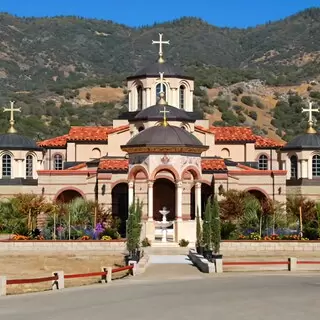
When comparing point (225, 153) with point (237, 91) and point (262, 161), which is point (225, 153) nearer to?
Answer: point (262, 161)

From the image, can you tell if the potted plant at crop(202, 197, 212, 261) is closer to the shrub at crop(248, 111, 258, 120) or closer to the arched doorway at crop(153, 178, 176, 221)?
the arched doorway at crop(153, 178, 176, 221)

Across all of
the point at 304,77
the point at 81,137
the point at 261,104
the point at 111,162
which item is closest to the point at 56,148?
the point at 81,137

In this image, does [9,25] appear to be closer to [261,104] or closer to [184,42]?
[184,42]

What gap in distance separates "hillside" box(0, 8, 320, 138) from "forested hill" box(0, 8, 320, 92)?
155 mm

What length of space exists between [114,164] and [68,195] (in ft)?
13.1

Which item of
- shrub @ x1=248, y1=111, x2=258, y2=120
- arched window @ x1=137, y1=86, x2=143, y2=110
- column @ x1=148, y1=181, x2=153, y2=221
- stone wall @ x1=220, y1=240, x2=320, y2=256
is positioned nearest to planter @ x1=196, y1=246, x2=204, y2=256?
stone wall @ x1=220, y1=240, x2=320, y2=256

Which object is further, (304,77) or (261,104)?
(304,77)

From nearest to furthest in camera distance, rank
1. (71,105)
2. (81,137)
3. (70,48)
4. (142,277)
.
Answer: (142,277) < (81,137) < (71,105) < (70,48)

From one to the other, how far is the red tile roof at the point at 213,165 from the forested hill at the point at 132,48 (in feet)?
298

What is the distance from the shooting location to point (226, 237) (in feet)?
168

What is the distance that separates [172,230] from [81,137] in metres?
15.7

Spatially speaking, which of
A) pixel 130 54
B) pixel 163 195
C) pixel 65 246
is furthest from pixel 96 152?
pixel 130 54

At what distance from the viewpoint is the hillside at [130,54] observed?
437 ft

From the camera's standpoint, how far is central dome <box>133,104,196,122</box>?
61.5m
